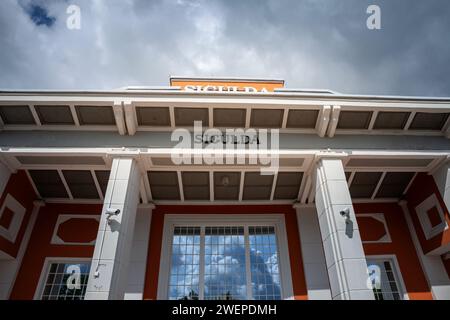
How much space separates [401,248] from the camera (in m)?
10.1

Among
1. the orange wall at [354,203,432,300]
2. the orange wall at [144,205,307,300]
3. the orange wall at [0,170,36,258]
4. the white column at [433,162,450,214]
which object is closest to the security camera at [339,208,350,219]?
the orange wall at [144,205,307,300]

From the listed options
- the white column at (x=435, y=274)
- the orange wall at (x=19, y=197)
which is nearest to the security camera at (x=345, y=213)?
the white column at (x=435, y=274)

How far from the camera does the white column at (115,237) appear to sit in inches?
237

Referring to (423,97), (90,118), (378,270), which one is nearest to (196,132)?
(90,118)

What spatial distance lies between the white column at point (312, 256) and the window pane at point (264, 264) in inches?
40.8

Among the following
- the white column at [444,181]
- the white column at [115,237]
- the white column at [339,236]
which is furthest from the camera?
the white column at [444,181]

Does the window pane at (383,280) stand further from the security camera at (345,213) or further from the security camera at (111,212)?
the security camera at (111,212)

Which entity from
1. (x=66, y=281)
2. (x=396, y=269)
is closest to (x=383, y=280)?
(x=396, y=269)

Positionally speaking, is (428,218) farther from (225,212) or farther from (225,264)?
(225,264)

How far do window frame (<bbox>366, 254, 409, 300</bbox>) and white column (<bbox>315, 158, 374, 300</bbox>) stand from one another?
407 centimetres

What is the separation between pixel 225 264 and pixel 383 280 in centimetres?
567

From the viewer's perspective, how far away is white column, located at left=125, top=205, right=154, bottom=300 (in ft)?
29.6

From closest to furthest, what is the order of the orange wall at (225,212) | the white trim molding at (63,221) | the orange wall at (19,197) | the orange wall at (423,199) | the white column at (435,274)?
the orange wall at (19,197) → the orange wall at (423,199) → the white column at (435,274) → the orange wall at (225,212) → the white trim molding at (63,221)

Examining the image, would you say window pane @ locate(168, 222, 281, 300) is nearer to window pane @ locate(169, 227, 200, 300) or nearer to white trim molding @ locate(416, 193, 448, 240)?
window pane @ locate(169, 227, 200, 300)
